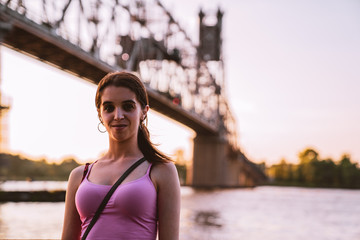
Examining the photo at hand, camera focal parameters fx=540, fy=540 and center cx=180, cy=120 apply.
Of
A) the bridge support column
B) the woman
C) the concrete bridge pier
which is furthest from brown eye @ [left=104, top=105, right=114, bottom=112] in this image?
the bridge support column

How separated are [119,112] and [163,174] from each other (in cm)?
30

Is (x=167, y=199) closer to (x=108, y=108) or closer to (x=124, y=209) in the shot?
(x=124, y=209)

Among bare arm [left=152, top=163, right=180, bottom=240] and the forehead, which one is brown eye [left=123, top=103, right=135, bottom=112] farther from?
bare arm [left=152, top=163, right=180, bottom=240]

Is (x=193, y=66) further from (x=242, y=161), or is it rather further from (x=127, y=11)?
(x=127, y=11)

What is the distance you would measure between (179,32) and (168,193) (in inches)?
2115

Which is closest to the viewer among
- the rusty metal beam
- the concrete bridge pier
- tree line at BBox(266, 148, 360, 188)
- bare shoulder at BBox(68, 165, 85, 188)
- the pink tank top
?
the pink tank top

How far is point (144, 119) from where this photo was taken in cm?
230

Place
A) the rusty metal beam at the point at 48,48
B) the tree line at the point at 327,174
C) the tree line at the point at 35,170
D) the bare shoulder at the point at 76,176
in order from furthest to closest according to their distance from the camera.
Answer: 1. the tree line at the point at 35,170
2. the tree line at the point at 327,174
3. the rusty metal beam at the point at 48,48
4. the bare shoulder at the point at 76,176

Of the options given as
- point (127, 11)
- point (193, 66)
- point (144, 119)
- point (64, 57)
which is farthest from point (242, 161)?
point (144, 119)

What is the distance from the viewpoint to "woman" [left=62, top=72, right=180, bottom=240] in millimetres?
1955

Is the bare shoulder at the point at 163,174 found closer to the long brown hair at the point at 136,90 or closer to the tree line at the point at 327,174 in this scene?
the long brown hair at the point at 136,90

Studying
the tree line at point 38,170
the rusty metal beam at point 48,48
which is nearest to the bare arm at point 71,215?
the rusty metal beam at point 48,48

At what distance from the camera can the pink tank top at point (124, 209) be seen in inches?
75.9

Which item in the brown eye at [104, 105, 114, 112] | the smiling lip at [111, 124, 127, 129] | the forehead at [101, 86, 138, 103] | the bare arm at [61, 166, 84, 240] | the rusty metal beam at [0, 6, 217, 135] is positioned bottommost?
the bare arm at [61, 166, 84, 240]
